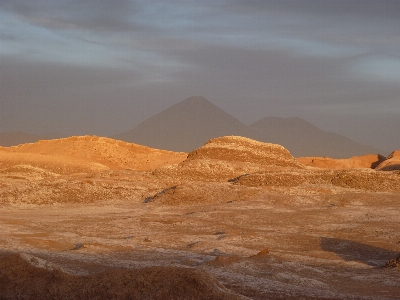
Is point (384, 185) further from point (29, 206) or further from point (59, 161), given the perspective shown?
point (59, 161)

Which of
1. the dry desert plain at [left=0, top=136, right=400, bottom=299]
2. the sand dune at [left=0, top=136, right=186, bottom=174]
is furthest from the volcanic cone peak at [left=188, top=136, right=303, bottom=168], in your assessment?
the sand dune at [left=0, top=136, right=186, bottom=174]

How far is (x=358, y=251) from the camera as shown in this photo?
13.9 meters

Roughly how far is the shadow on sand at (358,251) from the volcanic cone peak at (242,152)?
75.9ft

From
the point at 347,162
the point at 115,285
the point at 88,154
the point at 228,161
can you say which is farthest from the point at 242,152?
the point at 115,285

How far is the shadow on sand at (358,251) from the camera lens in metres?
12.9

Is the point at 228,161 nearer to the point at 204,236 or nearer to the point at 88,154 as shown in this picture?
the point at 88,154

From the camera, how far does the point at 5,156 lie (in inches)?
1934

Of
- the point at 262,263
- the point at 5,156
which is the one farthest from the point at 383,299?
the point at 5,156

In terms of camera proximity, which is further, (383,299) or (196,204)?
(196,204)

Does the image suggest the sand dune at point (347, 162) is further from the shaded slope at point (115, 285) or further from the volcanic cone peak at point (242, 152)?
the shaded slope at point (115, 285)

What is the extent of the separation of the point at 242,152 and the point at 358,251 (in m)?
25.8

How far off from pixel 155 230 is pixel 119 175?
17.0m

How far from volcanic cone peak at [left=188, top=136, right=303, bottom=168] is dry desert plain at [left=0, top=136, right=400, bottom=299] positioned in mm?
1252

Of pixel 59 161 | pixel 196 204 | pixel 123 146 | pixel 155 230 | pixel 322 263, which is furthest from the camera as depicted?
pixel 123 146
